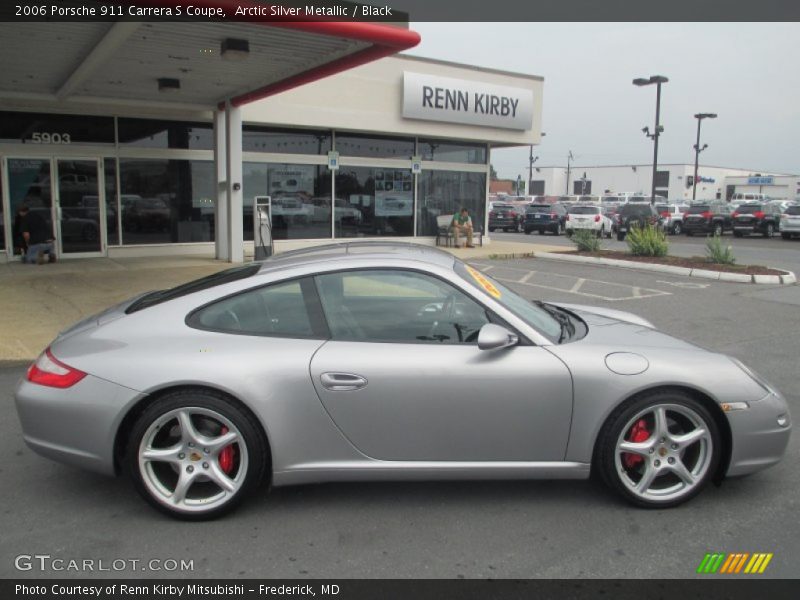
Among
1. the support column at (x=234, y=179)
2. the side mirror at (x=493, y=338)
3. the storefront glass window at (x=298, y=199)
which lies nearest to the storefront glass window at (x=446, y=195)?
the storefront glass window at (x=298, y=199)

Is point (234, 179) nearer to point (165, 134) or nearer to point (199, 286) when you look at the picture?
point (165, 134)

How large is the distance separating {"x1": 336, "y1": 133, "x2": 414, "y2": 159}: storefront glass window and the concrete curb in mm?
5224

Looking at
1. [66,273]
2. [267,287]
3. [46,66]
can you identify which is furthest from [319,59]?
[267,287]

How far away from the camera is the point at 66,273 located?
40.2 ft

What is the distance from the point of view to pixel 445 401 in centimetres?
343

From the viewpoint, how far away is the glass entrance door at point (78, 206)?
559 inches

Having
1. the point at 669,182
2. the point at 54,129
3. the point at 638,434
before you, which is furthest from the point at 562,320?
the point at 669,182

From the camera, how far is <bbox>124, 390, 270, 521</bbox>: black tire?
337 cm

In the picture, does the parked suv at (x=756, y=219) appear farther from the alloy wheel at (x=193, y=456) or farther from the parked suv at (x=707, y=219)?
the alloy wheel at (x=193, y=456)

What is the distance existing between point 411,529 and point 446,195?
17.7 metres

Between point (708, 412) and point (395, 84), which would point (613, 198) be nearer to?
point (395, 84)

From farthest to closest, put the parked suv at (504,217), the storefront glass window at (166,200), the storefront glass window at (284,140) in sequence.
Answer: the parked suv at (504,217) < the storefront glass window at (284,140) < the storefront glass window at (166,200)

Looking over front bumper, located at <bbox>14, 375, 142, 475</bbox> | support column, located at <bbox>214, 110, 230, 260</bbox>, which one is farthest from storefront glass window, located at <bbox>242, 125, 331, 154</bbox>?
front bumper, located at <bbox>14, 375, 142, 475</bbox>

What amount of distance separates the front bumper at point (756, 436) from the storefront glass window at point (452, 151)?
16.7 m
